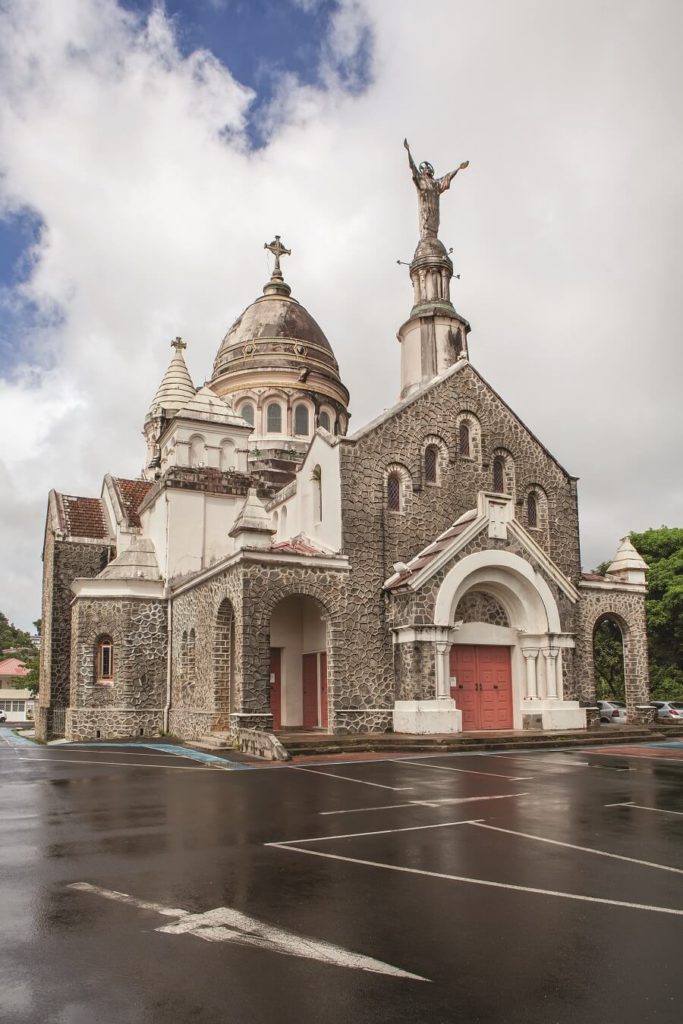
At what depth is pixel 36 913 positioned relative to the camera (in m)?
6.74

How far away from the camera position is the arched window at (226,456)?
3103 cm

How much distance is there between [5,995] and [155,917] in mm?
1641

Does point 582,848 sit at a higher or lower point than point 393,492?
lower

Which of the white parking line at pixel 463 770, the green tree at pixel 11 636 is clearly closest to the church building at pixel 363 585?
the white parking line at pixel 463 770

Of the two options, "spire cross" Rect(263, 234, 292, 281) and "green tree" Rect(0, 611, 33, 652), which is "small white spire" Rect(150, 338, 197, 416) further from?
"green tree" Rect(0, 611, 33, 652)

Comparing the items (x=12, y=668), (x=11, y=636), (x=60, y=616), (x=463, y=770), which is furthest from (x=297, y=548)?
(x=11, y=636)

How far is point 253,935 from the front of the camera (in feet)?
20.1

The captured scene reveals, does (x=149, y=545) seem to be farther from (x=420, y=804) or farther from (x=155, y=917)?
(x=155, y=917)

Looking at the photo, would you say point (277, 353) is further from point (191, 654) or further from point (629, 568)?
point (629, 568)

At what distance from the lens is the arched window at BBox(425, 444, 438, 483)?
26.2 metres

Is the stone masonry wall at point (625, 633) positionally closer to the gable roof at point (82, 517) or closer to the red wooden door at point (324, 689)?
the red wooden door at point (324, 689)

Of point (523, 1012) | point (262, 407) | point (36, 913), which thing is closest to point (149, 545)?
point (262, 407)

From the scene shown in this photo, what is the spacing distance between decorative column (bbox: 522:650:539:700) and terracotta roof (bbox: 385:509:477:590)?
403 cm

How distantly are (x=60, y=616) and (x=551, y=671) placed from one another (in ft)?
55.5
